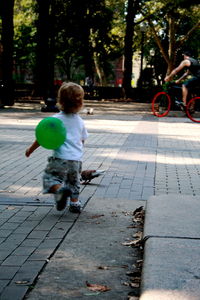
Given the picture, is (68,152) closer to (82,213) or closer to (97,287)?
(82,213)

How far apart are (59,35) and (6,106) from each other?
2527 centimetres

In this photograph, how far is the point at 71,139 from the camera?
5.60m

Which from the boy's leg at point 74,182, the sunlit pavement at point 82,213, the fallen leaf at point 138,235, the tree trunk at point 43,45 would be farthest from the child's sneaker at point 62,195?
the tree trunk at point 43,45

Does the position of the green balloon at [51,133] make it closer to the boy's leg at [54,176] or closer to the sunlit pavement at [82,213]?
the boy's leg at [54,176]

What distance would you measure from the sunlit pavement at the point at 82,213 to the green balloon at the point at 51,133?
77 cm

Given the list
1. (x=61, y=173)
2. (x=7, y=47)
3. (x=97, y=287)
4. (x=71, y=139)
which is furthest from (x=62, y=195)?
(x=7, y=47)

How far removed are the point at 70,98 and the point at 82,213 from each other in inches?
48.9

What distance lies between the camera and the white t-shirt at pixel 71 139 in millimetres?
5594

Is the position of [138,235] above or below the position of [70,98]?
below

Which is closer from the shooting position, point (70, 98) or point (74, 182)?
point (70, 98)

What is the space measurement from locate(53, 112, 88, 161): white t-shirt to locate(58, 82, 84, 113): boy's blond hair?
3.5 inches

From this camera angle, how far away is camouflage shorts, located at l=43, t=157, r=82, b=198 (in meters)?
5.61

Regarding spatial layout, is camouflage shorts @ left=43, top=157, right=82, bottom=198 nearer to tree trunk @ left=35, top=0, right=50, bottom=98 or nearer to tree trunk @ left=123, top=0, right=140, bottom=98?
tree trunk @ left=35, top=0, right=50, bottom=98

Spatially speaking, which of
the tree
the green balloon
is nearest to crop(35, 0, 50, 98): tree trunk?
the tree
